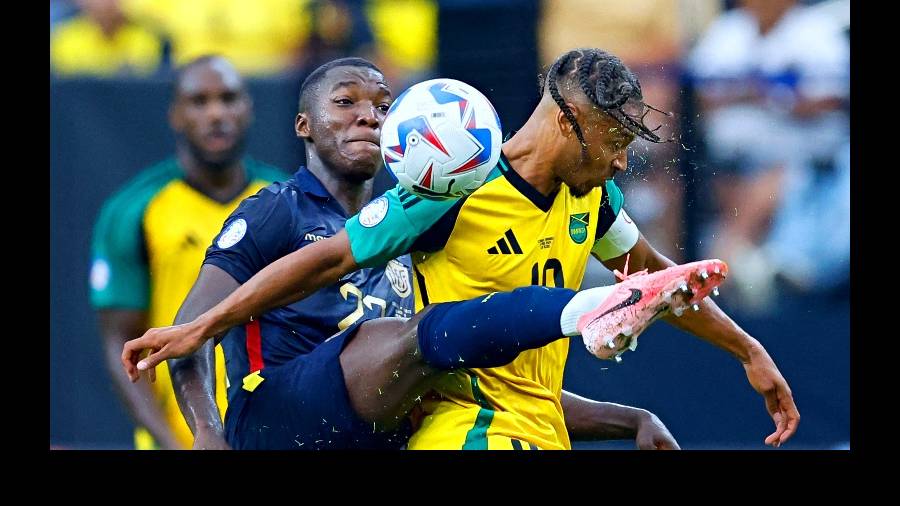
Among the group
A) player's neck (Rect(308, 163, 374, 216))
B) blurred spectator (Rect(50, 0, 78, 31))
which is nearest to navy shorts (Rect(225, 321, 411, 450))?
player's neck (Rect(308, 163, 374, 216))

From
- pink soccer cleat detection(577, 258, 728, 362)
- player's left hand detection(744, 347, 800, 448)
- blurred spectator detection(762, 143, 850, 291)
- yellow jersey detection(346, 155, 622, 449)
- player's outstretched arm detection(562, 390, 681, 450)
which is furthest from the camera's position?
blurred spectator detection(762, 143, 850, 291)

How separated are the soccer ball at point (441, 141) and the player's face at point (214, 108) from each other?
2.46m

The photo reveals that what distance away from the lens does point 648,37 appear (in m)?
5.75

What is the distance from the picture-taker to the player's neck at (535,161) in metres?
3.81

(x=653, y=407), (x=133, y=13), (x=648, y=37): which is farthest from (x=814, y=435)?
(x=133, y=13)

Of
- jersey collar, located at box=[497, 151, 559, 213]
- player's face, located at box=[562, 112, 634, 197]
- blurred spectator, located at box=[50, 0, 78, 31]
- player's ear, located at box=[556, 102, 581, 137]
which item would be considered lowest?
jersey collar, located at box=[497, 151, 559, 213]

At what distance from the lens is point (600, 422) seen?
442 centimetres

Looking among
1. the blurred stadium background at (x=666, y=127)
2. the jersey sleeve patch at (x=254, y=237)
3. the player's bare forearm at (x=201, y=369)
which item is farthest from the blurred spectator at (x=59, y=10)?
the player's bare forearm at (x=201, y=369)

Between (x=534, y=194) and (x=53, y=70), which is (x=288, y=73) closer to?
(x=53, y=70)

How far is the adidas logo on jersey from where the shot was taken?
3.80m

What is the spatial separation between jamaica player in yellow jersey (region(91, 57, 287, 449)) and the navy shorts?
1.98 metres

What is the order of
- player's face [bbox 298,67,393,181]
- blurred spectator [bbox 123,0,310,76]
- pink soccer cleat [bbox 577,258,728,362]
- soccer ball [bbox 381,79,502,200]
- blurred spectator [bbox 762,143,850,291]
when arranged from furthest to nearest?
1. blurred spectator [bbox 123,0,310,76]
2. blurred spectator [bbox 762,143,850,291]
3. player's face [bbox 298,67,393,181]
4. soccer ball [bbox 381,79,502,200]
5. pink soccer cleat [bbox 577,258,728,362]

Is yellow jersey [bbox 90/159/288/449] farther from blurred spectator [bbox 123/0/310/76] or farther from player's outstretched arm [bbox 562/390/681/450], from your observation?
player's outstretched arm [bbox 562/390/681/450]

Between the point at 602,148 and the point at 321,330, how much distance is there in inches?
48.3
